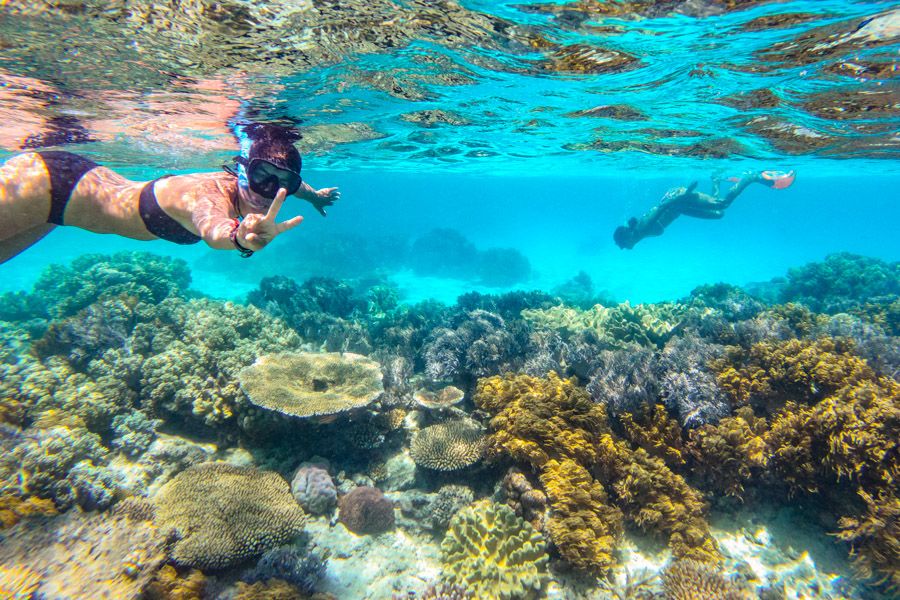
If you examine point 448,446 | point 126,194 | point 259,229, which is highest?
point 259,229

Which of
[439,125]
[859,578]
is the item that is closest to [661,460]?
[859,578]

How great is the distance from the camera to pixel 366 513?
508 cm

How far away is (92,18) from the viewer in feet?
23.5

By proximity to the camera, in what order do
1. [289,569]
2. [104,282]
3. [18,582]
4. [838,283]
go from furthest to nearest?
[838,283], [104,282], [289,569], [18,582]

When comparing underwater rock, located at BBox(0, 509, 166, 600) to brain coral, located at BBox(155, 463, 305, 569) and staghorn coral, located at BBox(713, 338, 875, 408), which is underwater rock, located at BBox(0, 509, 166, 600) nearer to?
brain coral, located at BBox(155, 463, 305, 569)

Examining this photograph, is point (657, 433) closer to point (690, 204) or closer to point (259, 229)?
point (259, 229)

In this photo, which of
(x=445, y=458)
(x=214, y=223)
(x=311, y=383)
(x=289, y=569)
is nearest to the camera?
(x=214, y=223)

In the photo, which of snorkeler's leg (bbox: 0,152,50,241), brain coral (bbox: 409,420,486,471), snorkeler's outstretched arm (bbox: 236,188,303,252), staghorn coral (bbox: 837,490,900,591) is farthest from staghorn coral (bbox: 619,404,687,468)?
snorkeler's leg (bbox: 0,152,50,241)

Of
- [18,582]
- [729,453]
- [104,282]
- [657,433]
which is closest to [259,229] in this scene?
[18,582]

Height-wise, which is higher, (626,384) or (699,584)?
(626,384)

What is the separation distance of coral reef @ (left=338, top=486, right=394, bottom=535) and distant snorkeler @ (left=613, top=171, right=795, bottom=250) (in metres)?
20.8

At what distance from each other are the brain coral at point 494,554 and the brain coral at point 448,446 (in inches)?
34.8

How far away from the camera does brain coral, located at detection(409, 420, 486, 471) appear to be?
551 cm

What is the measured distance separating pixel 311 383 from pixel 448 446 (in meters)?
2.70
